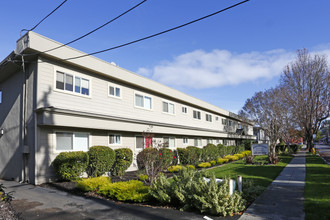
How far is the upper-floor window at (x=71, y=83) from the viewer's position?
11.9m

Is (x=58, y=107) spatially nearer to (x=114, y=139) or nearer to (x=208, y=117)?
(x=114, y=139)

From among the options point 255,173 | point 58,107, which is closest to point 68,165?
point 58,107

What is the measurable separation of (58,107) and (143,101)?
6.79 m

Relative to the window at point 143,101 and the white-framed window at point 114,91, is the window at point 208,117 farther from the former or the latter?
the white-framed window at point 114,91

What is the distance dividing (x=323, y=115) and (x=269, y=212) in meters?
34.9

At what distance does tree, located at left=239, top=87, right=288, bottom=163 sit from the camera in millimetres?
29758

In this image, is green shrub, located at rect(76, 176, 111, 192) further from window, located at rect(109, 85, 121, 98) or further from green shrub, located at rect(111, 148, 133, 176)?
window, located at rect(109, 85, 121, 98)

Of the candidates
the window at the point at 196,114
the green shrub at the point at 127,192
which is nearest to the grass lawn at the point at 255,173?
the green shrub at the point at 127,192

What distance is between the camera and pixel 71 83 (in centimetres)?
1236

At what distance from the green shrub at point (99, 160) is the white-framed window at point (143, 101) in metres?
5.05

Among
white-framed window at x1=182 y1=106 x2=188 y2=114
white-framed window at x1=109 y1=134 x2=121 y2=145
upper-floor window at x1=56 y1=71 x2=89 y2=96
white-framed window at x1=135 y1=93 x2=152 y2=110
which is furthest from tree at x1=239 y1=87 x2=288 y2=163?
upper-floor window at x1=56 y1=71 x2=89 y2=96

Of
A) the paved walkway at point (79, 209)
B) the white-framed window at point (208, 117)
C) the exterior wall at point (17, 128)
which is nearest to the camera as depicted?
the paved walkway at point (79, 209)

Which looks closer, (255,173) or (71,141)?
(71,141)

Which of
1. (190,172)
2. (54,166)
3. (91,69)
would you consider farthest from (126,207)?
(91,69)
